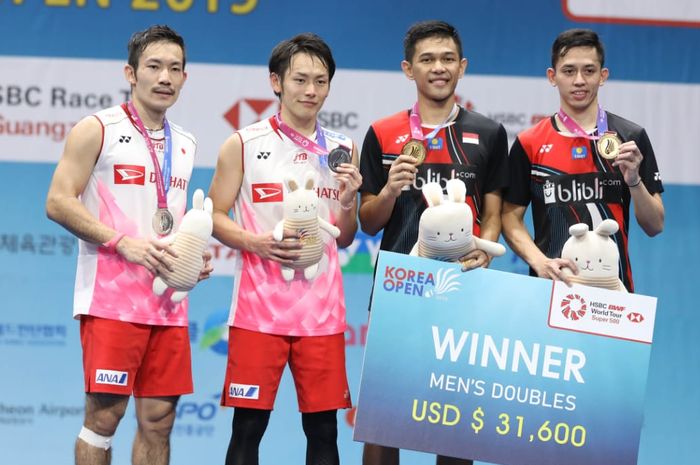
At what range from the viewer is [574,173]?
3.34 meters

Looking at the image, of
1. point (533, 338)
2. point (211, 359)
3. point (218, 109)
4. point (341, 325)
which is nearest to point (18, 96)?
point (218, 109)

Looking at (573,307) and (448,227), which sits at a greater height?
(448,227)

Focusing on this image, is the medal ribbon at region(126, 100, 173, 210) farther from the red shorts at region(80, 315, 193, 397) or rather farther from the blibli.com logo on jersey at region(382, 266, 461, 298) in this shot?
the blibli.com logo on jersey at region(382, 266, 461, 298)

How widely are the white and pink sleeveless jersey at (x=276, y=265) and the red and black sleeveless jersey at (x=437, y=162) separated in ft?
0.58

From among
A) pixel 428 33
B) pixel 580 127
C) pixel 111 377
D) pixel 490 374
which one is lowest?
pixel 111 377

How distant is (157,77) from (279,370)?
40.8 inches

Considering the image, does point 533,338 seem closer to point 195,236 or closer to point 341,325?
point 341,325

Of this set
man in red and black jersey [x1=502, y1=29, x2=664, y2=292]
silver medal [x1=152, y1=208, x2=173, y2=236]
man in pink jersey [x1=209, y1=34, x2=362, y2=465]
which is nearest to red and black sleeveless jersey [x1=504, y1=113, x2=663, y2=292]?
man in red and black jersey [x1=502, y1=29, x2=664, y2=292]

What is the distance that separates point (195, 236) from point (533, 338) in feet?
3.59

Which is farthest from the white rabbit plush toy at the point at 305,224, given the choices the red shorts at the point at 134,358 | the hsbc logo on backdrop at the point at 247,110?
the hsbc logo on backdrop at the point at 247,110

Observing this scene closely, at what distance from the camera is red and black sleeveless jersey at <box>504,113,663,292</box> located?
3.34m

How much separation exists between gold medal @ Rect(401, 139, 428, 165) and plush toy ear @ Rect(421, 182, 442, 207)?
12cm

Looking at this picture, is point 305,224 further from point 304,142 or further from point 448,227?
point 448,227

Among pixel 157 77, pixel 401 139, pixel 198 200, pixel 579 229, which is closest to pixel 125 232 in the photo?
pixel 198 200
